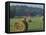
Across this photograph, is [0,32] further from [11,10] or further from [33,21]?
[33,21]

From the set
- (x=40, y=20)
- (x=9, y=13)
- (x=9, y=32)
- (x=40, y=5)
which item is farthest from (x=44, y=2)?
(x=9, y=32)

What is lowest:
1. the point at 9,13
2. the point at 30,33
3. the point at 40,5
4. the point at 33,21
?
the point at 30,33

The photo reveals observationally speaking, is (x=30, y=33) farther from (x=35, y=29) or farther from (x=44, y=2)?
(x=44, y=2)

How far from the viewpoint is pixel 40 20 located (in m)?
1.73

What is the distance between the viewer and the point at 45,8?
1.78 meters

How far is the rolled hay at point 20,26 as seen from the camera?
5.33 ft

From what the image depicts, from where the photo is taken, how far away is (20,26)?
1640 mm

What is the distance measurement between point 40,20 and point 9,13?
446 millimetres

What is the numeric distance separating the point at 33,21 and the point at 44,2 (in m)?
0.32

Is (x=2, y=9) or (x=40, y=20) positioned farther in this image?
(x=40, y=20)

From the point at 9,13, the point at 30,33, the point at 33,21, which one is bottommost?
the point at 30,33

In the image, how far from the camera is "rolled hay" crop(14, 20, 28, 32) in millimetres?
1626

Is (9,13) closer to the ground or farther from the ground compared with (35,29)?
farther from the ground

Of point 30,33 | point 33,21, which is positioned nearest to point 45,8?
point 33,21
